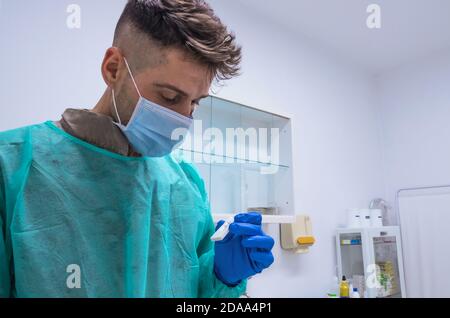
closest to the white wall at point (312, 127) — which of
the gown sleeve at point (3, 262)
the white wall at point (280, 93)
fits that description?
the white wall at point (280, 93)

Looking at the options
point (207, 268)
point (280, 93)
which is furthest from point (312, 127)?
point (207, 268)

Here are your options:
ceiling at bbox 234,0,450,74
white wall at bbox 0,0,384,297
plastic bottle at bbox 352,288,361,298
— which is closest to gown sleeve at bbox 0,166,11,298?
white wall at bbox 0,0,384,297

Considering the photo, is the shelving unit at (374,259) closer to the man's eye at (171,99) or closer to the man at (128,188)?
the man at (128,188)

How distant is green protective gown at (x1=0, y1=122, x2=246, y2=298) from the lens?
20.0 inches

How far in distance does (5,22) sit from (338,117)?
76.8 inches

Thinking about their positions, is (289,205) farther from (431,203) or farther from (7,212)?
(7,212)

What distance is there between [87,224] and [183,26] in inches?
15.5

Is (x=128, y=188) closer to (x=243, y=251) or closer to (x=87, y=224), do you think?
(x=87, y=224)

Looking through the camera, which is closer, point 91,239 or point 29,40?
point 91,239

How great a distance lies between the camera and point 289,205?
5.61 feet

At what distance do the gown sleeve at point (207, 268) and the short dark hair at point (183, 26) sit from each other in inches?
11.1

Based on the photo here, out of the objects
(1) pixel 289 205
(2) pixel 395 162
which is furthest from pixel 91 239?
(2) pixel 395 162

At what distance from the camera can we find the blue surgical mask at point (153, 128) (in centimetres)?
63

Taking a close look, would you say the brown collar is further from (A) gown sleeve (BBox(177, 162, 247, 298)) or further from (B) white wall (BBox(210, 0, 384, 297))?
(B) white wall (BBox(210, 0, 384, 297))
